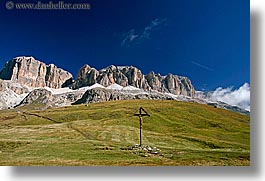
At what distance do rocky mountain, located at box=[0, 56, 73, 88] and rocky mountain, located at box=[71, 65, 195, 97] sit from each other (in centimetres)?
31

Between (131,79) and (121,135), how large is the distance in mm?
1175

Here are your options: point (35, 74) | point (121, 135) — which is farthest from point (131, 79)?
point (35, 74)

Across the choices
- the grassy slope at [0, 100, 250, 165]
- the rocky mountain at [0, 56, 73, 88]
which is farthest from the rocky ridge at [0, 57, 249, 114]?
the grassy slope at [0, 100, 250, 165]

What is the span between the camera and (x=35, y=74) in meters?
9.56

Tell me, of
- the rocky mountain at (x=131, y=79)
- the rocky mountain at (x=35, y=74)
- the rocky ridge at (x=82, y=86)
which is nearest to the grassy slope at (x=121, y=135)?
the rocky ridge at (x=82, y=86)

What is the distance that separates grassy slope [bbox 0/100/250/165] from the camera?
9195 mm

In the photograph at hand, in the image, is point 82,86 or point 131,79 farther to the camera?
point 82,86

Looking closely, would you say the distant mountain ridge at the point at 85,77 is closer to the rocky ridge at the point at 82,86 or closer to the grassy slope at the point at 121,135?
the rocky ridge at the point at 82,86

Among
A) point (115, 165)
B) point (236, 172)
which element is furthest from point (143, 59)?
point (236, 172)

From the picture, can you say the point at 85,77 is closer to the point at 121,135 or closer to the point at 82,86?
the point at 82,86

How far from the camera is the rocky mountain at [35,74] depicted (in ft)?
31.2

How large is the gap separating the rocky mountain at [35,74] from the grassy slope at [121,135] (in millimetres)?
574

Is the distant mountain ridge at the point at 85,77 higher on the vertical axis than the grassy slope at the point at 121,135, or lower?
higher

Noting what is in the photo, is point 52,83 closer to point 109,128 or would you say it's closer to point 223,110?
point 109,128
